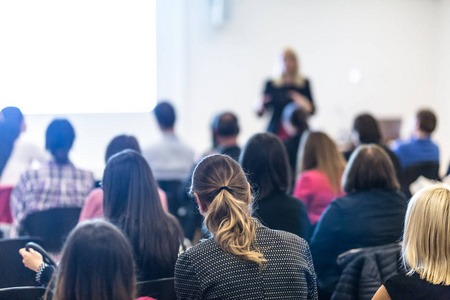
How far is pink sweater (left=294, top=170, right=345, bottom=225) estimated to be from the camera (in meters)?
2.93

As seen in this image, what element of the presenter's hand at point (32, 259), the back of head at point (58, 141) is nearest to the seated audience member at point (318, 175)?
the back of head at point (58, 141)

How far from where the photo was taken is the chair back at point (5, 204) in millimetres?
3291

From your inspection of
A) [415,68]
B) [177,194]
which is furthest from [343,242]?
[415,68]

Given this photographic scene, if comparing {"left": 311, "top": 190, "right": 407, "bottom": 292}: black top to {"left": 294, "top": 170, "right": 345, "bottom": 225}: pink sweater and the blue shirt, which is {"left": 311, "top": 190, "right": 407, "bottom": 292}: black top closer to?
{"left": 294, "top": 170, "right": 345, "bottom": 225}: pink sweater

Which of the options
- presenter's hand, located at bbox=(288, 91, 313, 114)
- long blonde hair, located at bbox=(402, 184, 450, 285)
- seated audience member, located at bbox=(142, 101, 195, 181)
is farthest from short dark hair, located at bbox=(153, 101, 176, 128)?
long blonde hair, located at bbox=(402, 184, 450, 285)

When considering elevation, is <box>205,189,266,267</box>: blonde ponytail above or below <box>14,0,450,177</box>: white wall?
below

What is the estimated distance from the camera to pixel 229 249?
156cm

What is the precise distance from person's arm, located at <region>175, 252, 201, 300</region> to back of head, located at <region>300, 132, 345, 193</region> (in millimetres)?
1567

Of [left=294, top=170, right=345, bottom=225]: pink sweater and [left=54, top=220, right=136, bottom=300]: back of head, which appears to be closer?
[left=54, top=220, right=136, bottom=300]: back of head

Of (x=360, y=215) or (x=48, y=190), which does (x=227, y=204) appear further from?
(x=48, y=190)

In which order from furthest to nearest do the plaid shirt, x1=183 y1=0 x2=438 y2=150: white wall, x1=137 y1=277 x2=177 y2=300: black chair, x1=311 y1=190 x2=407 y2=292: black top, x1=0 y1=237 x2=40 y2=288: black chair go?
x1=183 y1=0 x2=438 y2=150: white wall < the plaid shirt < x1=311 y1=190 x2=407 y2=292: black top < x1=0 y1=237 x2=40 y2=288: black chair < x1=137 y1=277 x2=177 y2=300: black chair

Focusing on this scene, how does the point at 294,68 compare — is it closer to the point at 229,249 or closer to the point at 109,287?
the point at 229,249

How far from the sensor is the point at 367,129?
3.56 m

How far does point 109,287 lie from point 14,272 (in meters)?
0.89
